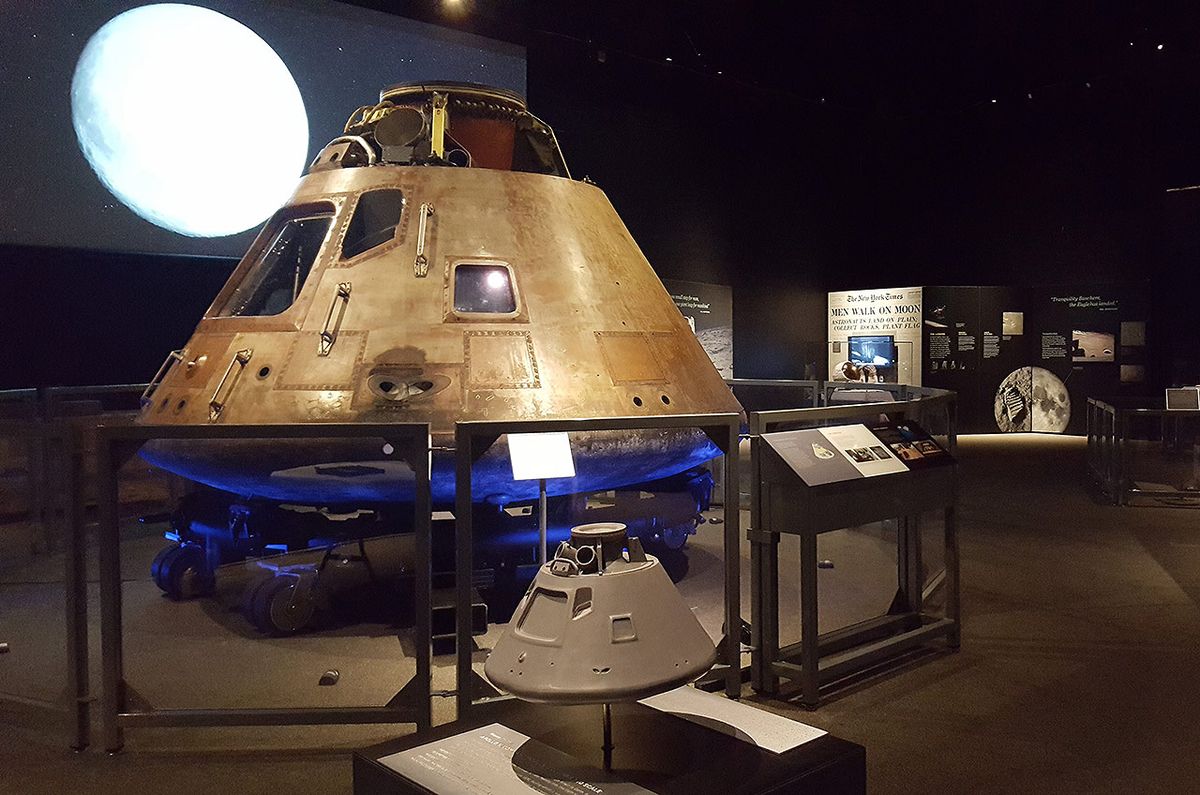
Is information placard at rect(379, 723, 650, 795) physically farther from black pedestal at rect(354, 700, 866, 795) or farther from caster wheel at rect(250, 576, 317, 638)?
caster wheel at rect(250, 576, 317, 638)

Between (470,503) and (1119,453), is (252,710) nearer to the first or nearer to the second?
(470,503)

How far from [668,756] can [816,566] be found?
78.5 inches

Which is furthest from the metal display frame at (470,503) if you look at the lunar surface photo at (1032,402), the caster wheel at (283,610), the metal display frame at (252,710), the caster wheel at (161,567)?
the lunar surface photo at (1032,402)

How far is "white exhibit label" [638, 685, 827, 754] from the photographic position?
2.11 meters

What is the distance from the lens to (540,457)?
380 centimetres

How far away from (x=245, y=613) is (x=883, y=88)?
11952 millimetres

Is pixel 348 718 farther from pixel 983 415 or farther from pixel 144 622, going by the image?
pixel 983 415

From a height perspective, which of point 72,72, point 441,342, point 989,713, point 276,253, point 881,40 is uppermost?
point 881,40

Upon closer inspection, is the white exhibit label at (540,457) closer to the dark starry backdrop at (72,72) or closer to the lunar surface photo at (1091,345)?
the dark starry backdrop at (72,72)

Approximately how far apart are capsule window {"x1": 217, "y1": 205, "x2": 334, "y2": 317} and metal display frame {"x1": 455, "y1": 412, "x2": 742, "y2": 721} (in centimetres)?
208

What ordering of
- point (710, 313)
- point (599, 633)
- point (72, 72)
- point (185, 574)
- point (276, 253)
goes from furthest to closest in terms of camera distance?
1. point (710, 313)
2. point (72, 72)
3. point (185, 574)
4. point (276, 253)
5. point (599, 633)

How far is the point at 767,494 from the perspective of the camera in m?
3.90

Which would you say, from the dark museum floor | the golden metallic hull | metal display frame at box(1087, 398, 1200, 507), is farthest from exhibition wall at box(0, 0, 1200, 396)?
the dark museum floor

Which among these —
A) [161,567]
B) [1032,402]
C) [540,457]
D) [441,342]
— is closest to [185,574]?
[161,567]
